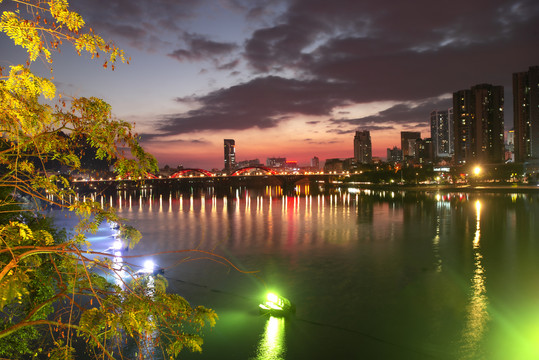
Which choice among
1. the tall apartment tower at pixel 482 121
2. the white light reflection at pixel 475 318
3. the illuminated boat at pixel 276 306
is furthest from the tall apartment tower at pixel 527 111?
the illuminated boat at pixel 276 306

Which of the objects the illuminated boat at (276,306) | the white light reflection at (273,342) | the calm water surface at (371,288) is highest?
the illuminated boat at (276,306)

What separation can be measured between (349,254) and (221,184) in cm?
17077

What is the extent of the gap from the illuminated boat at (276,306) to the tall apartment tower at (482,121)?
650 feet

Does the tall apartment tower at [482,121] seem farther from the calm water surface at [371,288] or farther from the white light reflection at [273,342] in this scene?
the white light reflection at [273,342]

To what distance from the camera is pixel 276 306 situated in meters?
16.0

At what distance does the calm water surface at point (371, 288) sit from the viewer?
13422 millimetres

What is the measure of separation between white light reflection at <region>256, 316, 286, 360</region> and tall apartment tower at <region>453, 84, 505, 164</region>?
654 feet

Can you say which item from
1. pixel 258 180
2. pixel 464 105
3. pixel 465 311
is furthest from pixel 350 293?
pixel 464 105

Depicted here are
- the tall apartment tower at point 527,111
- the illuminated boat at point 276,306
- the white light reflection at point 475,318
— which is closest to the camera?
the white light reflection at point 475,318

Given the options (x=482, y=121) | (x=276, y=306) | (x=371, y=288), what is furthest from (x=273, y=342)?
(x=482, y=121)

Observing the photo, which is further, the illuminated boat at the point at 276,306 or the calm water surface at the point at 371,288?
the illuminated boat at the point at 276,306

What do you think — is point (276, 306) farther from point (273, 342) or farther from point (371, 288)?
point (371, 288)

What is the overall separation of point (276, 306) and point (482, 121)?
201 m

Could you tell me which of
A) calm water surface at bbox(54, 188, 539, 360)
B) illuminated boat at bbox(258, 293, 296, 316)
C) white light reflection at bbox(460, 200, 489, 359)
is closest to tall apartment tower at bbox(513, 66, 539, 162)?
calm water surface at bbox(54, 188, 539, 360)
